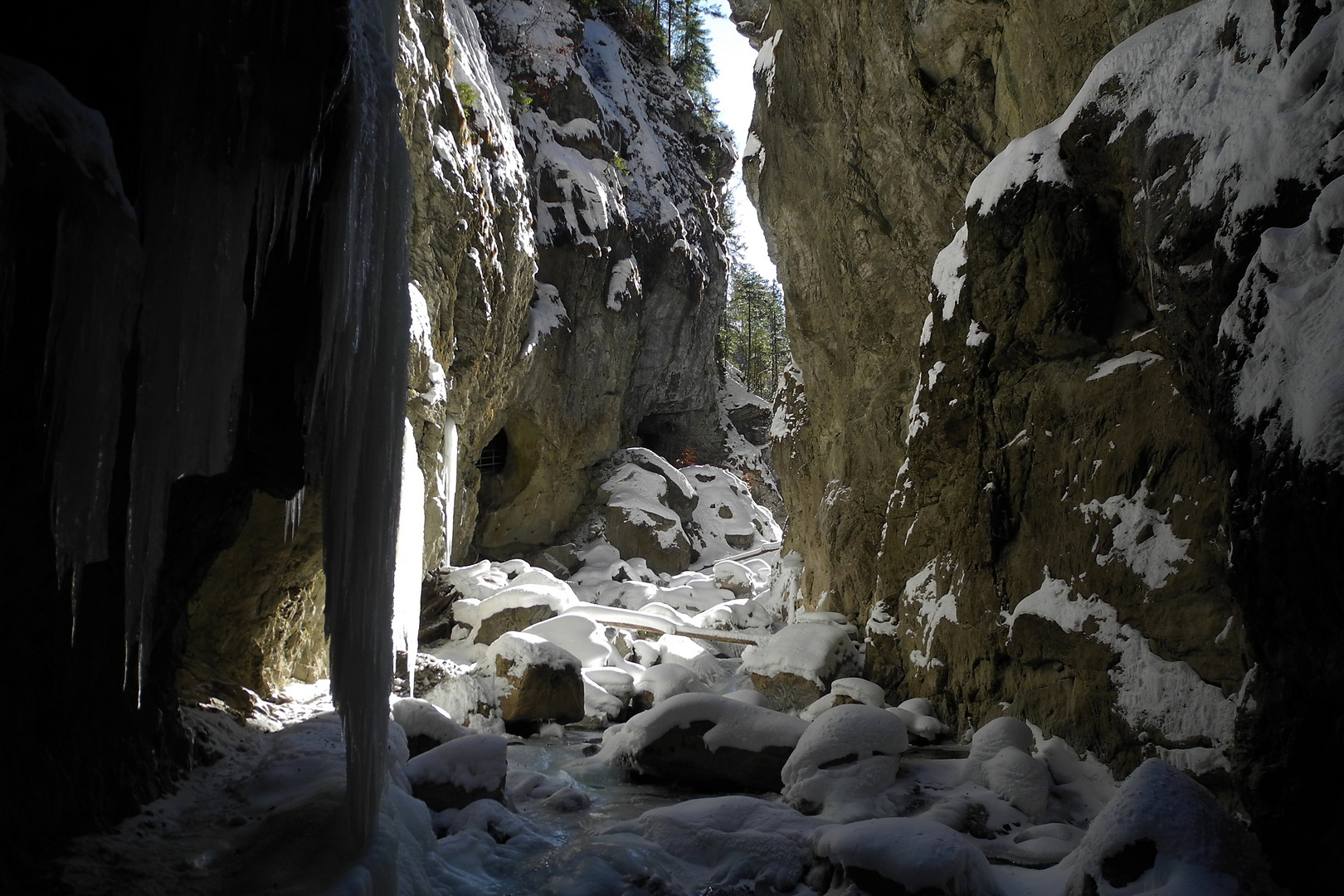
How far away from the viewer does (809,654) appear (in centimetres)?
967

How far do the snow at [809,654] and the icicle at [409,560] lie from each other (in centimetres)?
456

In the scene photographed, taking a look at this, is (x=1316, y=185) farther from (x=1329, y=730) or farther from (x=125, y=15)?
(x=125, y=15)

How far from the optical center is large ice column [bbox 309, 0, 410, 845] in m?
3.96

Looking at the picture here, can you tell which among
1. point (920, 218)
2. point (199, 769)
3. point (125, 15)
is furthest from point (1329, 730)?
point (920, 218)

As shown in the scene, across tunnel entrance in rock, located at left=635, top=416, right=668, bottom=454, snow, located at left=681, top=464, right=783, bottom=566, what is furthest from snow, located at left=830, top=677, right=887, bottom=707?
tunnel entrance in rock, located at left=635, top=416, right=668, bottom=454

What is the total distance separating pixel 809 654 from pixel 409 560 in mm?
5045

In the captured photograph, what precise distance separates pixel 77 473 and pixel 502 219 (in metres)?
13.5

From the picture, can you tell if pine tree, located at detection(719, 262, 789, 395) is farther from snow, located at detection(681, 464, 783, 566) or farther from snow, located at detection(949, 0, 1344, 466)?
snow, located at detection(949, 0, 1344, 466)

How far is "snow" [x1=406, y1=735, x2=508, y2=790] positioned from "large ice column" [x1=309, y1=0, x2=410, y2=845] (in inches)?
79.7

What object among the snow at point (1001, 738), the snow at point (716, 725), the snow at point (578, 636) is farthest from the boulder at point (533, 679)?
the snow at point (1001, 738)

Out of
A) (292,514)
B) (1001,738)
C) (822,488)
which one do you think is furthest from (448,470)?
(1001,738)

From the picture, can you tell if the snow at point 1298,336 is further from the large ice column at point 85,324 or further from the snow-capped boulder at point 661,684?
the snow-capped boulder at point 661,684

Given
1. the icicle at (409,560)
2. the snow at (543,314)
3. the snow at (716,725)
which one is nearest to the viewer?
the snow at (716,725)

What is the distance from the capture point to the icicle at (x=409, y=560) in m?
7.82
